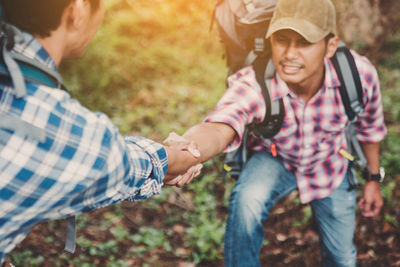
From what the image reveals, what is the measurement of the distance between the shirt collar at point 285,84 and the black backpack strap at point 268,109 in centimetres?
4

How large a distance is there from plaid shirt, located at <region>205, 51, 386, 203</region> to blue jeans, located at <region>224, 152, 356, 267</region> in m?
0.12

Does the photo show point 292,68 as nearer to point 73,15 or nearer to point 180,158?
point 180,158

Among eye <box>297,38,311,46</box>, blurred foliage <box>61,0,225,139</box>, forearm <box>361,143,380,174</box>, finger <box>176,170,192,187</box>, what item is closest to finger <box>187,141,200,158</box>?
finger <box>176,170,192,187</box>

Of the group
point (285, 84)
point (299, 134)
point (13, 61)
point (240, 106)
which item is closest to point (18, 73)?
point (13, 61)

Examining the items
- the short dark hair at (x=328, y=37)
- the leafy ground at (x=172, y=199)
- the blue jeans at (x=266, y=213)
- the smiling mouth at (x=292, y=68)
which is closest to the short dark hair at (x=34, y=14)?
the smiling mouth at (x=292, y=68)

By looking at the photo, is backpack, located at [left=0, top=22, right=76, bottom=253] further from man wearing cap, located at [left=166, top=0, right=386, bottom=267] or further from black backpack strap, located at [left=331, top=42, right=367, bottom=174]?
black backpack strap, located at [left=331, top=42, right=367, bottom=174]

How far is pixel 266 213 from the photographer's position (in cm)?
267

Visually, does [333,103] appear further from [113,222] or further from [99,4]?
[113,222]

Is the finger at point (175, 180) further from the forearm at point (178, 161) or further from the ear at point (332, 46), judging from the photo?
the ear at point (332, 46)

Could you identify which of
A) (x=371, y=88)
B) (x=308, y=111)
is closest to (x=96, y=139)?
(x=308, y=111)

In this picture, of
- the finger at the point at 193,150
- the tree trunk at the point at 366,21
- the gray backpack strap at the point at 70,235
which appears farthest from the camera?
the tree trunk at the point at 366,21

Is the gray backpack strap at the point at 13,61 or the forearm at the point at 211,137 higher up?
the gray backpack strap at the point at 13,61

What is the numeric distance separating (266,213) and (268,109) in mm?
782

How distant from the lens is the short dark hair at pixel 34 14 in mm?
1525
